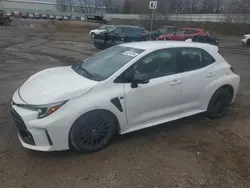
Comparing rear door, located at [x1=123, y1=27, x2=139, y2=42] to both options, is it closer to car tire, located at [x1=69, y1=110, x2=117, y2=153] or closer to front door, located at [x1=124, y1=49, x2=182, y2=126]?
front door, located at [x1=124, y1=49, x2=182, y2=126]

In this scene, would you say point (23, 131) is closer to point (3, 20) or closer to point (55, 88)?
point (55, 88)

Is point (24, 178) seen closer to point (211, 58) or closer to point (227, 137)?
point (227, 137)

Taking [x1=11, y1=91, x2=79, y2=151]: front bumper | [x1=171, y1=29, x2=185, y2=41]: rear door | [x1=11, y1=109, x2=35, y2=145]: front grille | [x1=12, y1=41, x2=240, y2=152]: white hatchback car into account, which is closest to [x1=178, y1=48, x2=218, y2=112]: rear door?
[x1=12, y1=41, x2=240, y2=152]: white hatchback car

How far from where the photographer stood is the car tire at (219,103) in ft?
15.4

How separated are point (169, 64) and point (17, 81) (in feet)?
17.2

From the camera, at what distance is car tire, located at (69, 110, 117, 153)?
10.8ft

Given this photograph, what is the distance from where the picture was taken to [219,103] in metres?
4.81

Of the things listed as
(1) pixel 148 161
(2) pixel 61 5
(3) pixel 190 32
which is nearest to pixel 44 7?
(2) pixel 61 5

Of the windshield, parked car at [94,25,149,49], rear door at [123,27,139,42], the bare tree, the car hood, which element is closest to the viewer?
the car hood

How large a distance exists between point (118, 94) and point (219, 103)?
2344 millimetres

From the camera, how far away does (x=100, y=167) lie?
126 inches

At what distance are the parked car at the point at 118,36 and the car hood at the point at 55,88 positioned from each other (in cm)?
1236

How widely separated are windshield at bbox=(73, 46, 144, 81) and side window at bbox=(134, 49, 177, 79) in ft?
0.58

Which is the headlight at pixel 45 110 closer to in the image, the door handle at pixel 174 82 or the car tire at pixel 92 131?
the car tire at pixel 92 131
